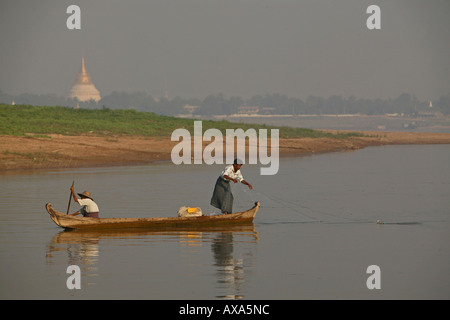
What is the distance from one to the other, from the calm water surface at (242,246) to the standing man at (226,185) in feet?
2.72

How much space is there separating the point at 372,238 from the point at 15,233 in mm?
8393

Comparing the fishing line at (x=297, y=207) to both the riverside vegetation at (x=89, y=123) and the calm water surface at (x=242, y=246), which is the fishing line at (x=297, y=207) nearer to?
the calm water surface at (x=242, y=246)

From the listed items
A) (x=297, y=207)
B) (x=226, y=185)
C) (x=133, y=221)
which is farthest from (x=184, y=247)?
(x=297, y=207)

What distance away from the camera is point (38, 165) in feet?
130

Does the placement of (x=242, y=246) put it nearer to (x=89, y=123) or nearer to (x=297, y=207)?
(x=297, y=207)

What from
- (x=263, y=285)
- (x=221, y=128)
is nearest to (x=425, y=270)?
(x=263, y=285)

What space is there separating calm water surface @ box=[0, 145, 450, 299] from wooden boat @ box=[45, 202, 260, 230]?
241 millimetres

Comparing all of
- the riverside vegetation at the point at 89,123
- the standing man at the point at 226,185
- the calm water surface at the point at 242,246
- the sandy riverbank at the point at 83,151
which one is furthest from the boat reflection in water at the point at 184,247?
the riverside vegetation at the point at 89,123

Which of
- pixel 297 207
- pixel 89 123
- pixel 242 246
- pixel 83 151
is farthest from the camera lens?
pixel 89 123

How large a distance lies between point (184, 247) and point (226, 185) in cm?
318

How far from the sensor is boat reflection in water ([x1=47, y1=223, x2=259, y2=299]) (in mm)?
15023

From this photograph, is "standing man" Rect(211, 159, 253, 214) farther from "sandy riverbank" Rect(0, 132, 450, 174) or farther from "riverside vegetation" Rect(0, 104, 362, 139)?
"riverside vegetation" Rect(0, 104, 362, 139)

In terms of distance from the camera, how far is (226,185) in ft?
68.1
